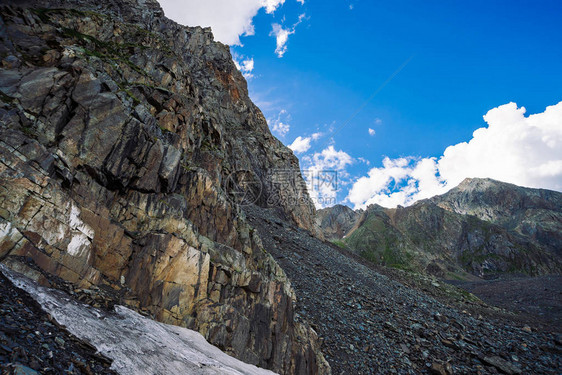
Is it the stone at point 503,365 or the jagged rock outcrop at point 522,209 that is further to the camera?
the jagged rock outcrop at point 522,209

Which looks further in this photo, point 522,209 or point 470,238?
point 522,209

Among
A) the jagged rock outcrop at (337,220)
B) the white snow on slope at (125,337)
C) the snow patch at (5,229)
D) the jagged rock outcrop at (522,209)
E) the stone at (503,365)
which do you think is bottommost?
the stone at (503,365)

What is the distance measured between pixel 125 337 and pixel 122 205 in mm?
8499

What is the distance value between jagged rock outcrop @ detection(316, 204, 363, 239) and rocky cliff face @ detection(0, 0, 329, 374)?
16015 centimetres

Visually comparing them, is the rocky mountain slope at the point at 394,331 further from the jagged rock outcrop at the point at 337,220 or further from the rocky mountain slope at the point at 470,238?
the jagged rock outcrop at the point at 337,220

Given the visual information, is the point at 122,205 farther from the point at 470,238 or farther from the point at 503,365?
the point at 470,238

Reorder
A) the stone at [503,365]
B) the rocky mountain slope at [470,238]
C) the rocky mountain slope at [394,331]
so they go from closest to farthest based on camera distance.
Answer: the rocky mountain slope at [394,331] < the stone at [503,365] < the rocky mountain slope at [470,238]

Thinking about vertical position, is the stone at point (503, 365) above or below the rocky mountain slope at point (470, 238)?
below

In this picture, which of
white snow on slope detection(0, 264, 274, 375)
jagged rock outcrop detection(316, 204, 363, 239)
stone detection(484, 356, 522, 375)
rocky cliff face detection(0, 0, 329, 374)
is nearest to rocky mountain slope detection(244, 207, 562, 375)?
stone detection(484, 356, 522, 375)

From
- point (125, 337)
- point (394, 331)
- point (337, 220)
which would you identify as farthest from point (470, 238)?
point (125, 337)

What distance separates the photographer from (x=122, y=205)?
14570mm

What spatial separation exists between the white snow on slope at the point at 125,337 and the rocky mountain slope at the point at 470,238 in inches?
3791

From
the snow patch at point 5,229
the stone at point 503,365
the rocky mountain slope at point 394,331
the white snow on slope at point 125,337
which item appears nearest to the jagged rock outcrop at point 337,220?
the rocky mountain slope at point 394,331

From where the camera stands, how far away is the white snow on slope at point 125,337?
289 inches
